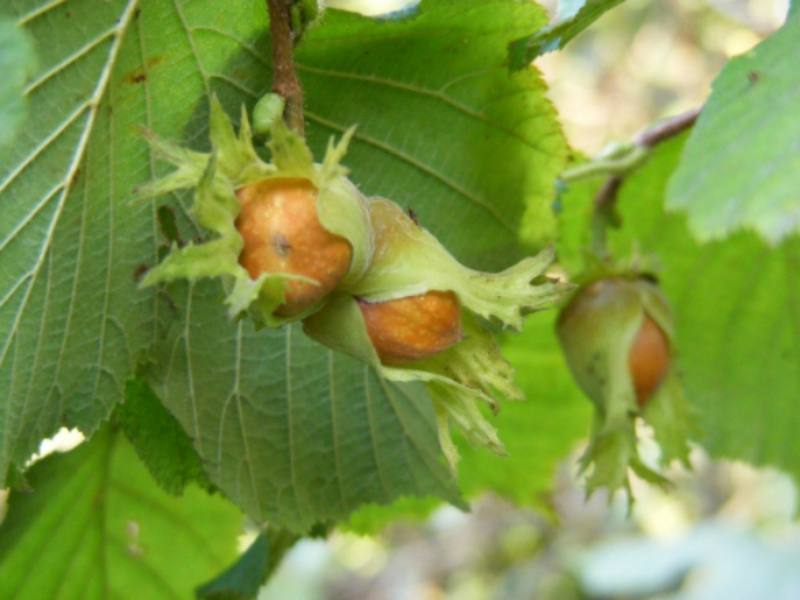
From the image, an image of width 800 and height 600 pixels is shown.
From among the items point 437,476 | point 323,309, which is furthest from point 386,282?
point 437,476

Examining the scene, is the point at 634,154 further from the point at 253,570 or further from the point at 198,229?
the point at 253,570

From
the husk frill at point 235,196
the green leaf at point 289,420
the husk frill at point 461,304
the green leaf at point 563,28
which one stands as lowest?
the green leaf at point 289,420

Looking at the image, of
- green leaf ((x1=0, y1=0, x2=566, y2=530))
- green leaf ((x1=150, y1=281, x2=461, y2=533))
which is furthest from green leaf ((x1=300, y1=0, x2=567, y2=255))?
green leaf ((x1=150, y1=281, x2=461, y2=533))

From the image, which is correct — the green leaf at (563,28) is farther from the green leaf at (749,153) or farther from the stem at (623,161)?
the stem at (623,161)

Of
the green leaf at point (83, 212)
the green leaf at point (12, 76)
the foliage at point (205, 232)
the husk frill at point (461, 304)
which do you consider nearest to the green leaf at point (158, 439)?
the foliage at point (205, 232)

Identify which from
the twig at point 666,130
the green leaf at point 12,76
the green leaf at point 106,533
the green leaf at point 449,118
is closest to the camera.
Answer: the green leaf at point 12,76

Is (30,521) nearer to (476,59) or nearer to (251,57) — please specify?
(251,57)
